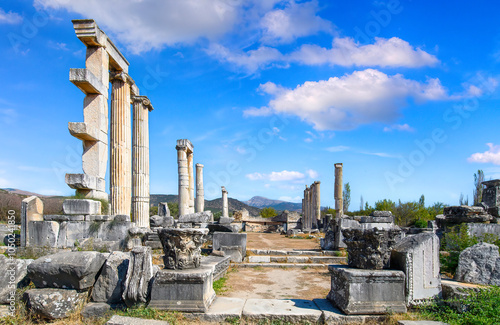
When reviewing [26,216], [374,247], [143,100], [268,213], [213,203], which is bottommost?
[213,203]

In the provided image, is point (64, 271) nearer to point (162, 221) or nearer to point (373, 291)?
point (373, 291)

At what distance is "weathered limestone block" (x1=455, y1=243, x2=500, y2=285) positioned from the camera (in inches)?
207

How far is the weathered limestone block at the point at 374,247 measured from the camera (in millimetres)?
5082

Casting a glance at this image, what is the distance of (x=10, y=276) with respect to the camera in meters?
5.22

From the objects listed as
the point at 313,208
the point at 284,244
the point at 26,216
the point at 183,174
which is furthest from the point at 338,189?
the point at 26,216

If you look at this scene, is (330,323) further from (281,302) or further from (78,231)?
(78,231)

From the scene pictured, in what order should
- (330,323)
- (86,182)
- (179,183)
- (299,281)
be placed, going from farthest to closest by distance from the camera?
(179,183) → (86,182) → (299,281) → (330,323)

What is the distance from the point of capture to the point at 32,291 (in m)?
4.95

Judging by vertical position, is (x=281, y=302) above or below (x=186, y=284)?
below

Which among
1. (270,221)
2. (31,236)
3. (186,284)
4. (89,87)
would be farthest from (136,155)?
(270,221)

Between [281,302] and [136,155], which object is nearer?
[281,302]

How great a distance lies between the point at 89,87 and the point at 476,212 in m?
13.7

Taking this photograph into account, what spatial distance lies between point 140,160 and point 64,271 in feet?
31.2

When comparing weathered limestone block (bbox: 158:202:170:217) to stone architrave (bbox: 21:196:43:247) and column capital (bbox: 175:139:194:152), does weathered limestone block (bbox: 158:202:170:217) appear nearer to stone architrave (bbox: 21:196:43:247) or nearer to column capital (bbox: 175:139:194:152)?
column capital (bbox: 175:139:194:152)
